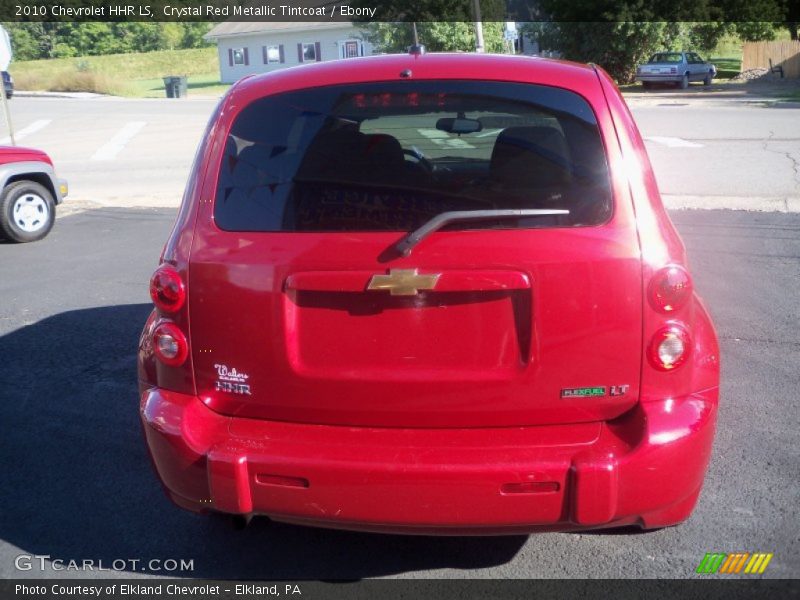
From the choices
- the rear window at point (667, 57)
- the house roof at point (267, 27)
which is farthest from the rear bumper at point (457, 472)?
the house roof at point (267, 27)

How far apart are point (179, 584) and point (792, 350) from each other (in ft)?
13.4

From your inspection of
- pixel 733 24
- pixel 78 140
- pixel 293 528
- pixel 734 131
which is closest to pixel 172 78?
pixel 78 140

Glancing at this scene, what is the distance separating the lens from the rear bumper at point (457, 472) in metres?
2.69

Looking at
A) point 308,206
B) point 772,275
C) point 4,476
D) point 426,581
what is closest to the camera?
point 308,206

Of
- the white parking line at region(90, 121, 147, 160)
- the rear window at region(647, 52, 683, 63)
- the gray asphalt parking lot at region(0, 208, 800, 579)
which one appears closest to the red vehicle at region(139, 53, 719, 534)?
the gray asphalt parking lot at region(0, 208, 800, 579)

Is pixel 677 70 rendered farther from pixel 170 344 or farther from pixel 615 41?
pixel 170 344

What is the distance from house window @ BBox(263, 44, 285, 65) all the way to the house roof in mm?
1303

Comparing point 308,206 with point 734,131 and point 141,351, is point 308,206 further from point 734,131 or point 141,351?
point 734,131

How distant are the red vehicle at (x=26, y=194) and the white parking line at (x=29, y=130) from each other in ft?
47.8

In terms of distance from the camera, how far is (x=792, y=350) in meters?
5.50

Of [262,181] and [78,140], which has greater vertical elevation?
[262,181]

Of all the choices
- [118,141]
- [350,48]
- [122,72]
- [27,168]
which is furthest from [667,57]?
[122,72]

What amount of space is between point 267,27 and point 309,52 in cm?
346

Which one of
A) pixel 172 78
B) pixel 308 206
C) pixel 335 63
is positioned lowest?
pixel 172 78
